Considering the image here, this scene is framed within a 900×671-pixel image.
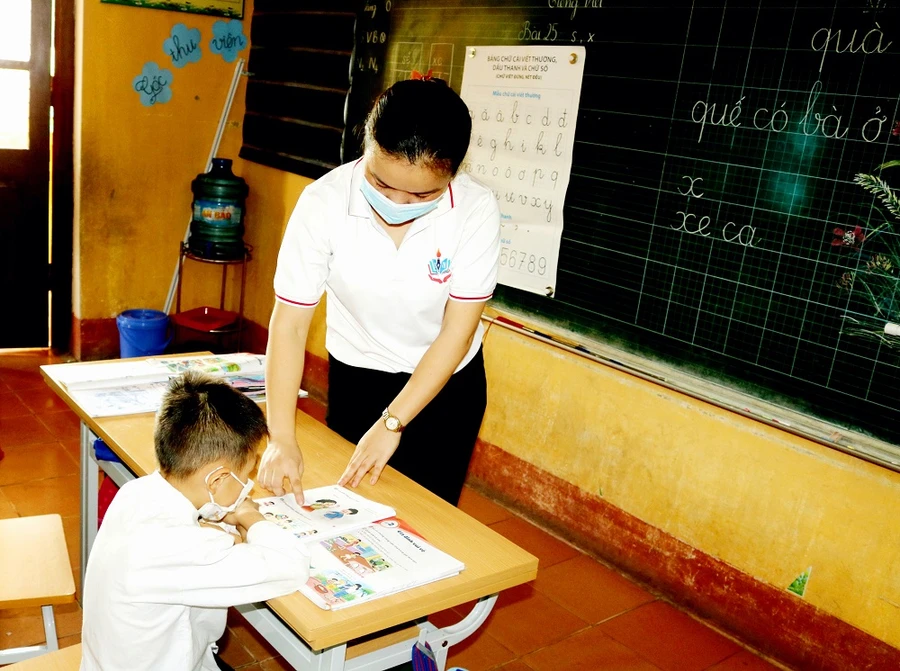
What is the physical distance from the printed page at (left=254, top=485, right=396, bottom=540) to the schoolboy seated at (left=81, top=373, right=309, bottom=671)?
0.30 ft

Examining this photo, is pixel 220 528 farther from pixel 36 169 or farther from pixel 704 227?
pixel 36 169

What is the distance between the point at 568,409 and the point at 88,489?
1.69 metres

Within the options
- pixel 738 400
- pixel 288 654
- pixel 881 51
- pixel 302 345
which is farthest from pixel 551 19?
pixel 288 654

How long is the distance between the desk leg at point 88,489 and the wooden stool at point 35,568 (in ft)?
0.94

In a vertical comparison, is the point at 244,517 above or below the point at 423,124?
below

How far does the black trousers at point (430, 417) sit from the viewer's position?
206 centimetres

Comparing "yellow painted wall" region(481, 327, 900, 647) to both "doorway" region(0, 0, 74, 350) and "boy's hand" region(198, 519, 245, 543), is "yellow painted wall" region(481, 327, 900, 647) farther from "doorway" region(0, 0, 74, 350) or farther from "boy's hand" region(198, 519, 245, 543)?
"doorway" region(0, 0, 74, 350)

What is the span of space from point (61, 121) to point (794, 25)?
358 centimetres

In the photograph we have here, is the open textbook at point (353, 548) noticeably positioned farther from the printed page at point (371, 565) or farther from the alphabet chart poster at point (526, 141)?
the alphabet chart poster at point (526, 141)

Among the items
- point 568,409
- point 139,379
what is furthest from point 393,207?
point 568,409

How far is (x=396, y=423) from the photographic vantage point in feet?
6.07

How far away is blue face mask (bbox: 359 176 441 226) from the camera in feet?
5.88

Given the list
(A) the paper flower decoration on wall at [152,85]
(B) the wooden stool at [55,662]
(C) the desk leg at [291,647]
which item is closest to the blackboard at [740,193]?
(C) the desk leg at [291,647]

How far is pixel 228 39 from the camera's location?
15.6 ft
